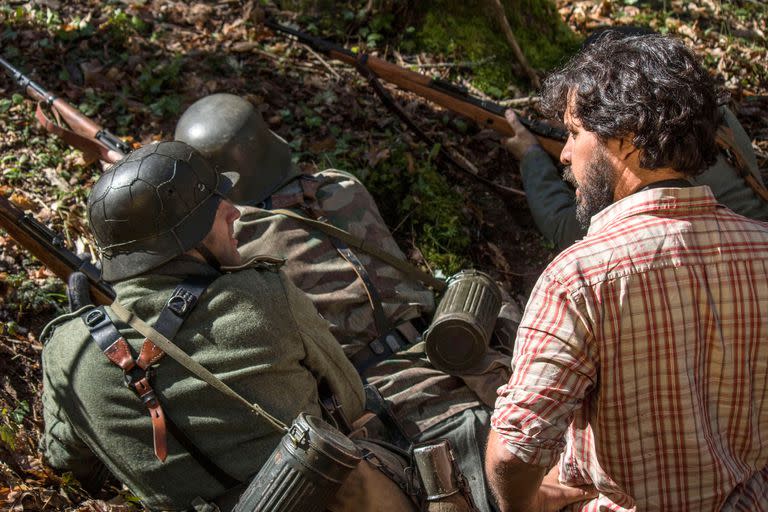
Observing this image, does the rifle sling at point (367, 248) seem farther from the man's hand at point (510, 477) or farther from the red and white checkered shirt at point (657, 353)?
the red and white checkered shirt at point (657, 353)

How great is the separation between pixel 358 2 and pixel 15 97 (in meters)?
3.10

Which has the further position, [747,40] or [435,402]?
[747,40]

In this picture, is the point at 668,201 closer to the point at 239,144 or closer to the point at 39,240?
the point at 239,144

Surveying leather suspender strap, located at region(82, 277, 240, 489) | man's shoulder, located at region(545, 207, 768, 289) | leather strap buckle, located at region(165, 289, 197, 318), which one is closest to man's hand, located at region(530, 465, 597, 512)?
man's shoulder, located at region(545, 207, 768, 289)

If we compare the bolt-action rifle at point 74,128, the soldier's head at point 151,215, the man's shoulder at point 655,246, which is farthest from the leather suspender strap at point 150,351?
the bolt-action rifle at point 74,128

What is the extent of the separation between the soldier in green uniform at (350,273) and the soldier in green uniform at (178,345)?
1079mm

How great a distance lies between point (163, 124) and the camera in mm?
6363

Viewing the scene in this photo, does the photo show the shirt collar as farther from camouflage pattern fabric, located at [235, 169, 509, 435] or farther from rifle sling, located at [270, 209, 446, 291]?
rifle sling, located at [270, 209, 446, 291]

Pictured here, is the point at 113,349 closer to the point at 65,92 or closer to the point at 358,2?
the point at 65,92

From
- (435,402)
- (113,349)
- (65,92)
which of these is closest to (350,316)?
(435,402)

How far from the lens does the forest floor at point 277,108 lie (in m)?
5.93

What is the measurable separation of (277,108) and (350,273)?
246cm

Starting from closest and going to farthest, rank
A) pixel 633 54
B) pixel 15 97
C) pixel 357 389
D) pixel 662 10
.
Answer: pixel 633 54, pixel 357 389, pixel 15 97, pixel 662 10

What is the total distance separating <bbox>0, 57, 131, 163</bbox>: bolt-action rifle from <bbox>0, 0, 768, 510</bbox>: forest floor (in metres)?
0.31
